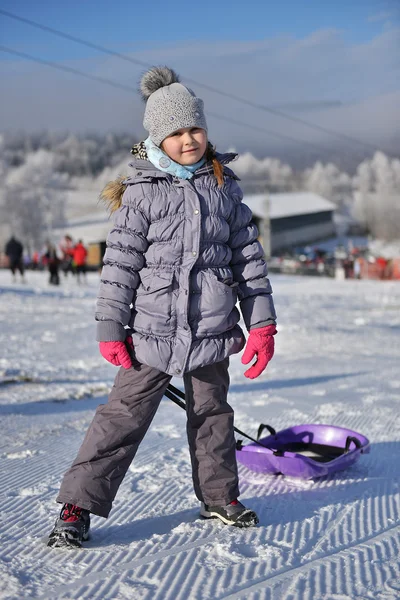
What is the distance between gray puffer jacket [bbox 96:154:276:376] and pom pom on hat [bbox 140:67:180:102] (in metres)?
0.33

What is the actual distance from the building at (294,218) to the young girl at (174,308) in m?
50.7

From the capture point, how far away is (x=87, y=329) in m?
8.80

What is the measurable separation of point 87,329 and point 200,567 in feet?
22.8

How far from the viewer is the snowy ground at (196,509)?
1921 mm

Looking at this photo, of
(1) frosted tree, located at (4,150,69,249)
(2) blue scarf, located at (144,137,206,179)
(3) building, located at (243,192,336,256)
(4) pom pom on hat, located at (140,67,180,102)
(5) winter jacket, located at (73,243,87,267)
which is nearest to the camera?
(2) blue scarf, located at (144,137,206,179)

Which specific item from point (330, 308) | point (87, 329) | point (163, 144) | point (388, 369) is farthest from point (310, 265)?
point (163, 144)

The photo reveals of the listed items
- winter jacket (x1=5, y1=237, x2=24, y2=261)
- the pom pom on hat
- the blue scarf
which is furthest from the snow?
the blue scarf

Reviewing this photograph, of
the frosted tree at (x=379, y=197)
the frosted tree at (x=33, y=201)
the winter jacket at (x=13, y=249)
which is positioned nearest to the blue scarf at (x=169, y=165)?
the winter jacket at (x=13, y=249)

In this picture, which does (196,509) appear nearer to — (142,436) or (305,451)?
(142,436)

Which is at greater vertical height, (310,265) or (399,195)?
(399,195)

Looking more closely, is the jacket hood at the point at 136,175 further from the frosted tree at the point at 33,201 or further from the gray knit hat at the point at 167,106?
the frosted tree at the point at 33,201

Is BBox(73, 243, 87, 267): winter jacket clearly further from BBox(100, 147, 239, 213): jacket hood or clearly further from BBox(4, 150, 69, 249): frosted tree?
BBox(4, 150, 69, 249): frosted tree

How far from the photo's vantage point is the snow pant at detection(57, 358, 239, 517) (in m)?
2.26

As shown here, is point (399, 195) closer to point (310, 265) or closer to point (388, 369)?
point (310, 265)
